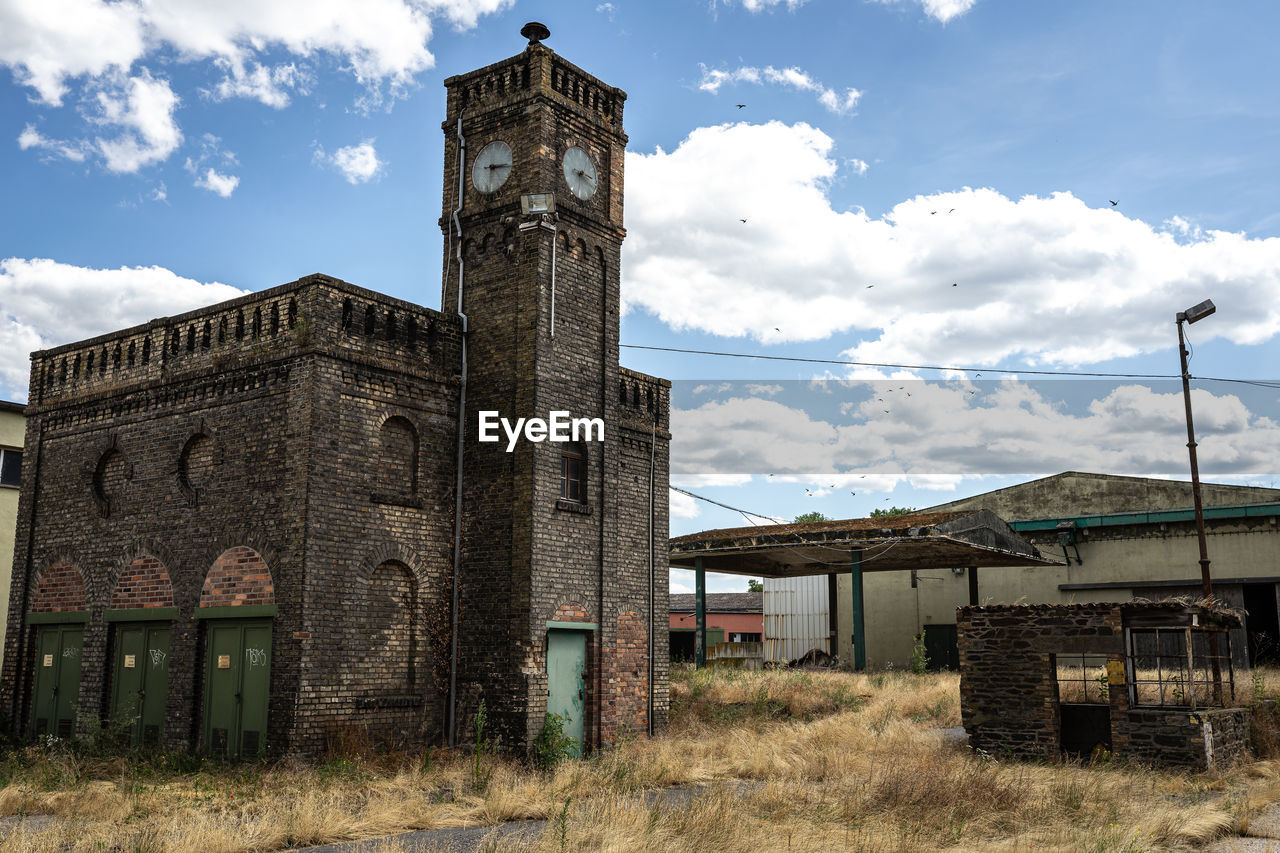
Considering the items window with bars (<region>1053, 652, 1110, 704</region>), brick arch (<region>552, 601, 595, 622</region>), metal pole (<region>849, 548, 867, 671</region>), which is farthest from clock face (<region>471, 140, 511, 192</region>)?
metal pole (<region>849, 548, 867, 671</region>)

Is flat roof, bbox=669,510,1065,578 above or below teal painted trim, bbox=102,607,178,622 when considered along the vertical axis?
above

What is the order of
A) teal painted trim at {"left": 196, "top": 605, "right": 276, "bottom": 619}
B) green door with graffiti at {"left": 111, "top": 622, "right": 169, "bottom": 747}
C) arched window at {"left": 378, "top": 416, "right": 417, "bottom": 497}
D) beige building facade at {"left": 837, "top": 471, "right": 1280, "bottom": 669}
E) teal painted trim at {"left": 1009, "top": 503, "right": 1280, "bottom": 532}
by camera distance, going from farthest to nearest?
beige building facade at {"left": 837, "top": 471, "right": 1280, "bottom": 669} < teal painted trim at {"left": 1009, "top": 503, "right": 1280, "bottom": 532} < green door with graffiti at {"left": 111, "top": 622, "right": 169, "bottom": 747} < arched window at {"left": 378, "top": 416, "right": 417, "bottom": 497} < teal painted trim at {"left": 196, "top": 605, "right": 276, "bottom": 619}

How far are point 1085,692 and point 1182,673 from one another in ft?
7.38

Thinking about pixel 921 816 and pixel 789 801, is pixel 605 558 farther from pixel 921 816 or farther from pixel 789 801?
pixel 921 816

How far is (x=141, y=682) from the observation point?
17.7 m

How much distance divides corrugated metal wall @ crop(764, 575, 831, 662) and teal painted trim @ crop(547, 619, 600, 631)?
69.5 ft

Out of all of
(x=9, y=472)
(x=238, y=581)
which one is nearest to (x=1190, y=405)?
(x=238, y=581)

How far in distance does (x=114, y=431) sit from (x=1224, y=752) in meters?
19.6

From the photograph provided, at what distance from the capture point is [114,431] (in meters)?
19.2

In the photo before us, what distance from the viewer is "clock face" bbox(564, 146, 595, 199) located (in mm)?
18828

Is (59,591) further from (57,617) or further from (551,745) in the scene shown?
(551,745)

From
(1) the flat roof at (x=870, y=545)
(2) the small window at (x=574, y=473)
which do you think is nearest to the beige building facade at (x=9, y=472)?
(2) the small window at (x=574, y=473)

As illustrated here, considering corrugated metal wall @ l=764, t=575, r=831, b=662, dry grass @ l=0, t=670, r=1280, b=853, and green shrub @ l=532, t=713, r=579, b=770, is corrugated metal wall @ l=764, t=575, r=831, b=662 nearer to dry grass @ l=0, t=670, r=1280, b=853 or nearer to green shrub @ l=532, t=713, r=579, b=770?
dry grass @ l=0, t=670, r=1280, b=853

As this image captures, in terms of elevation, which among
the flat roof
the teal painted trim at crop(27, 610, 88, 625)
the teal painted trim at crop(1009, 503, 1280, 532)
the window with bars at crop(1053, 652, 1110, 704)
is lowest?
the window with bars at crop(1053, 652, 1110, 704)
